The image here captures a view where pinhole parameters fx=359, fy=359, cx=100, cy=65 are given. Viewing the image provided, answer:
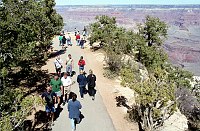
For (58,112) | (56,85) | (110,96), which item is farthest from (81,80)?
(110,96)

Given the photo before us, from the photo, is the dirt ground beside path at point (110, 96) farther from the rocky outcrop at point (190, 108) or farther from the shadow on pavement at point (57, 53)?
the rocky outcrop at point (190, 108)

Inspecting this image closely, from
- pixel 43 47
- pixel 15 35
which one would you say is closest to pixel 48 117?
pixel 15 35

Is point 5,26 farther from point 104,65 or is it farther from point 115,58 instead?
point 104,65

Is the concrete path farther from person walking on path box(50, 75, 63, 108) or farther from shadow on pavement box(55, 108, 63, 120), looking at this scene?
person walking on path box(50, 75, 63, 108)

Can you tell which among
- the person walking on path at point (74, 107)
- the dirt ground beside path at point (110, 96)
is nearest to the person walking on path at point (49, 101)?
the person walking on path at point (74, 107)

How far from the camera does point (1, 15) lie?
Answer: 1267 centimetres

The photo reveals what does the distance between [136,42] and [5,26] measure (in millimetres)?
18213

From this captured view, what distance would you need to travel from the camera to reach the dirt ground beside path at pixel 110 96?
1419 centimetres

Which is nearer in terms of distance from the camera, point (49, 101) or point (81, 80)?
point (49, 101)

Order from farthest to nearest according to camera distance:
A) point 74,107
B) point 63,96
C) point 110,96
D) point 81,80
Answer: point 110,96, point 63,96, point 81,80, point 74,107

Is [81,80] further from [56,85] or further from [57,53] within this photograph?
[57,53]

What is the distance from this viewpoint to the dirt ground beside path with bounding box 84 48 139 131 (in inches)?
559

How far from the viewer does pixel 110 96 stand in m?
17.8

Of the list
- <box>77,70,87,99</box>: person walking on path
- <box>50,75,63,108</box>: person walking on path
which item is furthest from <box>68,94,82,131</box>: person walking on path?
<box>77,70,87,99</box>: person walking on path
